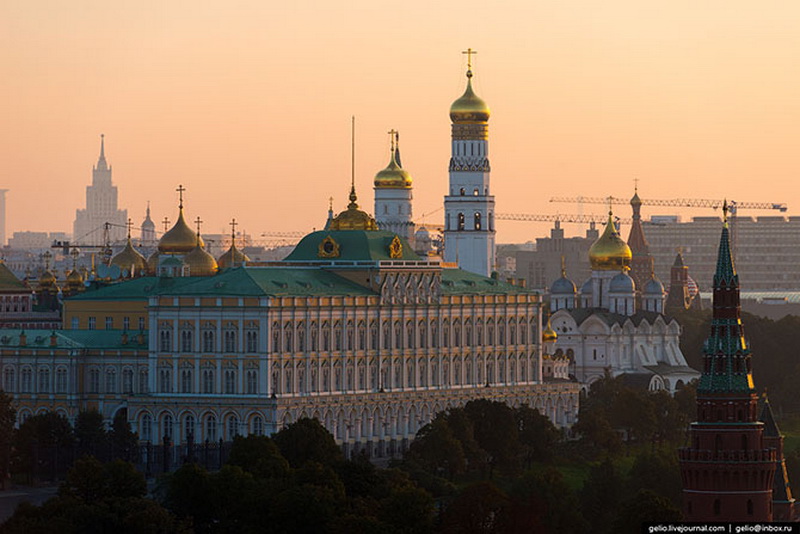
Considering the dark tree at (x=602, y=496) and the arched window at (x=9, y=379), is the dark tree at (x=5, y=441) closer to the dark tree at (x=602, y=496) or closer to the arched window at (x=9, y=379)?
the arched window at (x=9, y=379)

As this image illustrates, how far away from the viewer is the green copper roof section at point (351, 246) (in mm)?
177250

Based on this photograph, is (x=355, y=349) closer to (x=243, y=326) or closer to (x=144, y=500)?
(x=243, y=326)

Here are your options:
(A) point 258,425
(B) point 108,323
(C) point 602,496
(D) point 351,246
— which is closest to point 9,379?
(B) point 108,323

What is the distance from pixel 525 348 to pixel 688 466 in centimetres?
7105

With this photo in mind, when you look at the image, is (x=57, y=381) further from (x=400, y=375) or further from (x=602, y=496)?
(x=602, y=496)

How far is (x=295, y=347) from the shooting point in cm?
16675

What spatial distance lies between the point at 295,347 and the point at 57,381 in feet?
44.4

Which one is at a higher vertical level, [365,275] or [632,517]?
[365,275]

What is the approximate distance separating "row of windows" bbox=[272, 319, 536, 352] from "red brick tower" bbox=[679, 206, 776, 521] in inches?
1881

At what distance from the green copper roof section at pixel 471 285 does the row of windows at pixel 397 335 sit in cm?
177

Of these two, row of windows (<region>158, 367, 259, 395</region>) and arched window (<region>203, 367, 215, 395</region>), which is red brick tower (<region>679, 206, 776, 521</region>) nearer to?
row of windows (<region>158, 367, 259, 395</region>)

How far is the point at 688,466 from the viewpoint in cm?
11881

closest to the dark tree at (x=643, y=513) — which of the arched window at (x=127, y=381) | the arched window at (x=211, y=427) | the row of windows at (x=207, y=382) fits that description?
the arched window at (x=211, y=427)

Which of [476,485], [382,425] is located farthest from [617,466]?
[476,485]
